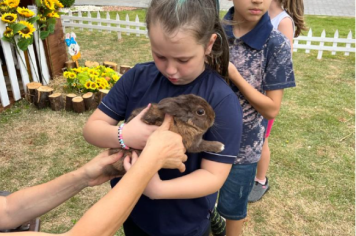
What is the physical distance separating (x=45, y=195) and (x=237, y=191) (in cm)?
145

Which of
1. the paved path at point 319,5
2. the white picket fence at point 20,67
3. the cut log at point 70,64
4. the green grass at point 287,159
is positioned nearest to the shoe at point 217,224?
the green grass at point 287,159

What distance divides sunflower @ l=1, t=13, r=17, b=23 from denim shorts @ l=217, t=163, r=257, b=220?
4.77 metres

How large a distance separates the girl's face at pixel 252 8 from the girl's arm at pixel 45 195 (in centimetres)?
128

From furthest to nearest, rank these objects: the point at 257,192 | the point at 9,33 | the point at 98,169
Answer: the point at 9,33
the point at 257,192
the point at 98,169

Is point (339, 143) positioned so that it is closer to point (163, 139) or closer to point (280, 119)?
point (280, 119)

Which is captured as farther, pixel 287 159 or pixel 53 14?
pixel 53 14

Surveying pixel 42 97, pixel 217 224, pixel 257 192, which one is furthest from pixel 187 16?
pixel 42 97

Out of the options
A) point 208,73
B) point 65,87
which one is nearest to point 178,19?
point 208,73

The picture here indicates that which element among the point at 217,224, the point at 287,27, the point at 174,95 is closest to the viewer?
the point at 174,95

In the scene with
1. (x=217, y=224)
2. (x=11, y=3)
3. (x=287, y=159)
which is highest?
(x=11, y=3)

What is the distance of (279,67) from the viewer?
2.22 metres

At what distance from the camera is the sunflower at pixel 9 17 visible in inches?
212

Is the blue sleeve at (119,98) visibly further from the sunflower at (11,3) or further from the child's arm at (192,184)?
the sunflower at (11,3)

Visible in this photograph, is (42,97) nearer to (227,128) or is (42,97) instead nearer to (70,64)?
(70,64)
